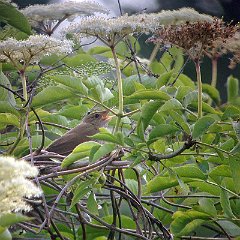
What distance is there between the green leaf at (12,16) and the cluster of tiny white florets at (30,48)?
0.24 feet

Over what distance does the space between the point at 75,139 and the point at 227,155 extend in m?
0.63

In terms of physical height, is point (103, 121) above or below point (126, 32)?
below

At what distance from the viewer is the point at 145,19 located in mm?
1821

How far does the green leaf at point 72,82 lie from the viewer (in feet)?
5.89

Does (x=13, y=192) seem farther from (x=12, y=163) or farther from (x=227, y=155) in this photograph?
(x=227, y=155)

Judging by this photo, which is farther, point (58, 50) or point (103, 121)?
point (103, 121)

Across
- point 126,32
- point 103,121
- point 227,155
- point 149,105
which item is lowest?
point 103,121

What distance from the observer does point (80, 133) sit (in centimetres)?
234

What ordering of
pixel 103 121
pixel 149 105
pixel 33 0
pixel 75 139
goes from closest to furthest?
1. pixel 149 105
2. pixel 75 139
3. pixel 103 121
4. pixel 33 0

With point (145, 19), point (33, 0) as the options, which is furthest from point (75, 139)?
point (33, 0)

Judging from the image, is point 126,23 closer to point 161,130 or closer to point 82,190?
point 161,130

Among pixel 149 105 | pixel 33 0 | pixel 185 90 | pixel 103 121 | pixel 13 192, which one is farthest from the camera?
pixel 33 0

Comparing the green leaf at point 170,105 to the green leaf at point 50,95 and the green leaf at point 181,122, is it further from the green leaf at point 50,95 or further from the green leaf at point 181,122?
the green leaf at point 50,95

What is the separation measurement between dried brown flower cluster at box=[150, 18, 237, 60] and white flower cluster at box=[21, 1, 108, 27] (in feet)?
1.21
